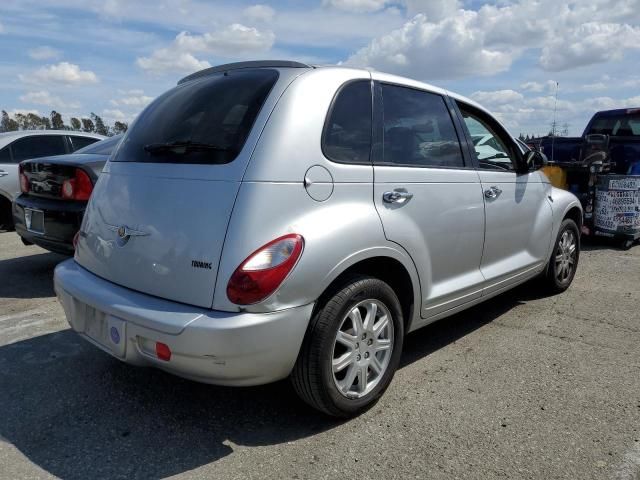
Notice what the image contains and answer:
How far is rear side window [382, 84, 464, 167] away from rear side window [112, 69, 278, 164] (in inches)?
29.4

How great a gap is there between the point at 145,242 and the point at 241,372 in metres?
0.80

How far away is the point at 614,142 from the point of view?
8516mm

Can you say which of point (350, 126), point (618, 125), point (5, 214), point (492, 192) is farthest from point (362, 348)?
point (618, 125)

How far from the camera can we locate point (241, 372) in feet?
7.70

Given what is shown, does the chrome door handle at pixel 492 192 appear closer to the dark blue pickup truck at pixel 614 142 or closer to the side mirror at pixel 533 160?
the side mirror at pixel 533 160

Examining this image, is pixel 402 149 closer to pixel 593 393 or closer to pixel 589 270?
A: pixel 593 393

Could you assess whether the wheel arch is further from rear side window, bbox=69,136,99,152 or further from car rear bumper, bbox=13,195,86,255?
rear side window, bbox=69,136,99,152

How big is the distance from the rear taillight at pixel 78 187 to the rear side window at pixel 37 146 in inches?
155

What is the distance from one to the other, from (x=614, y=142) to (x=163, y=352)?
27.6 ft

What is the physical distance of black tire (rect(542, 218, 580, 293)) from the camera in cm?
480

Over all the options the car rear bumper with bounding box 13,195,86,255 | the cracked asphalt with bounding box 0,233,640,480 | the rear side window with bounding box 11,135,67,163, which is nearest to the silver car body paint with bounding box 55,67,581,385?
the cracked asphalt with bounding box 0,233,640,480

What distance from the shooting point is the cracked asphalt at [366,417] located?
2422mm

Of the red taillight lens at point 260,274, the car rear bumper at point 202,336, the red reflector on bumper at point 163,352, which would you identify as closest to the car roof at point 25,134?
the car rear bumper at point 202,336

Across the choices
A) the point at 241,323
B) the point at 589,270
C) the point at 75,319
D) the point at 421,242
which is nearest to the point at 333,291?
the point at 241,323
